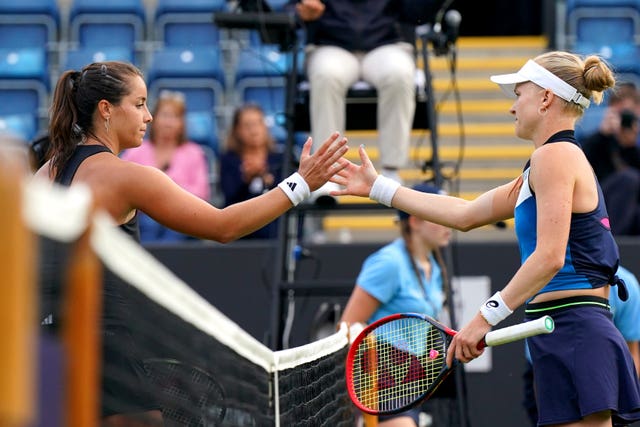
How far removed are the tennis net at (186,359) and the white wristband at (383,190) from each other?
2.17 ft

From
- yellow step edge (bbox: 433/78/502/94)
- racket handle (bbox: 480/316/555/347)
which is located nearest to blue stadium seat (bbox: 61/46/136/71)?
yellow step edge (bbox: 433/78/502/94)

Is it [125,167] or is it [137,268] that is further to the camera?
[125,167]

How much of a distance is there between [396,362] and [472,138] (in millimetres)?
7110

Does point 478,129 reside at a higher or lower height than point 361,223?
higher

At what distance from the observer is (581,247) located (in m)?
3.94

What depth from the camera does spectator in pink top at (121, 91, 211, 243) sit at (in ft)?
28.6

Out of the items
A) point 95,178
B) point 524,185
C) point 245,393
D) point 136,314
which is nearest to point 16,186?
point 136,314

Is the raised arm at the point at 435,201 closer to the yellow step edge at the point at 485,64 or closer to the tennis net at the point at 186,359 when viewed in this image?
the tennis net at the point at 186,359

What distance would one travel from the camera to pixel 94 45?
11.6 m

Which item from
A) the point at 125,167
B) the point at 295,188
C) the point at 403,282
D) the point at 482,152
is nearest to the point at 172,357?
the point at 125,167

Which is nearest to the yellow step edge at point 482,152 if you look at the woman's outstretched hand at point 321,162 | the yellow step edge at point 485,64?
the yellow step edge at point 485,64

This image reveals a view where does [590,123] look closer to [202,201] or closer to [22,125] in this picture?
[22,125]

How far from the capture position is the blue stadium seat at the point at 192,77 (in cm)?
1090

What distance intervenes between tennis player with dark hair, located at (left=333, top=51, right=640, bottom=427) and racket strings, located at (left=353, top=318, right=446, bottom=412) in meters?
0.30
